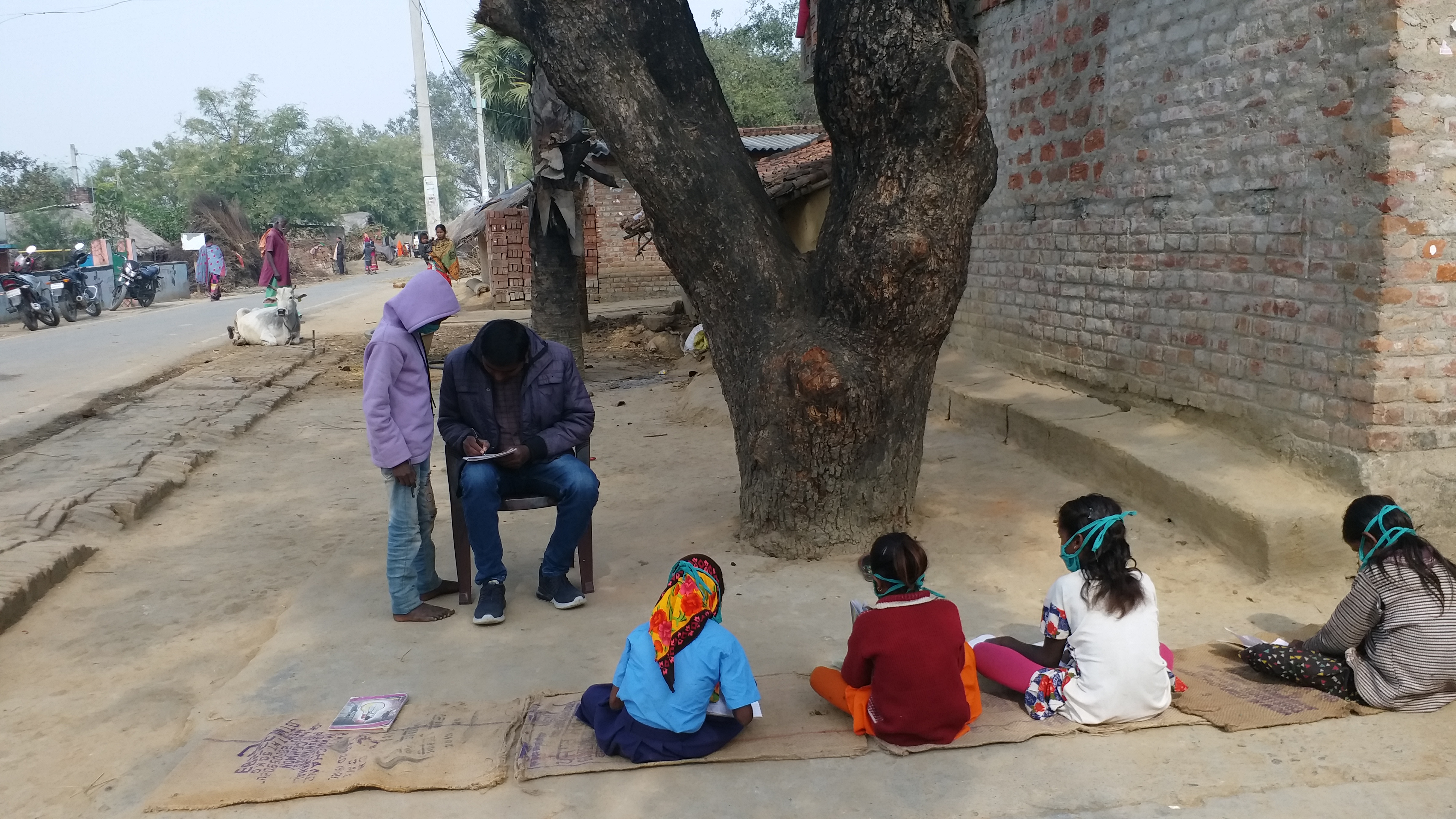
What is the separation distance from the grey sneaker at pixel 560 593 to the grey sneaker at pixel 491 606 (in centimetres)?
20

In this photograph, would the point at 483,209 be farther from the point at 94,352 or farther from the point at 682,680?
the point at 682,680

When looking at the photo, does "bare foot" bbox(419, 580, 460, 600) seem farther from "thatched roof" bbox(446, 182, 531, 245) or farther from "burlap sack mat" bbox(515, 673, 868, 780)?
"thatched roof" bbox(446, 182, 531, 245)

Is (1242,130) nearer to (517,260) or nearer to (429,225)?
(517,260)

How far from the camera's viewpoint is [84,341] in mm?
15766

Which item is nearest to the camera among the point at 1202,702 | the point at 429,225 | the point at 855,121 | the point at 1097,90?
the point at 1202,702

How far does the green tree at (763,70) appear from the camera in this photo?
27141mm

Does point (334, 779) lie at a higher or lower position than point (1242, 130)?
lower

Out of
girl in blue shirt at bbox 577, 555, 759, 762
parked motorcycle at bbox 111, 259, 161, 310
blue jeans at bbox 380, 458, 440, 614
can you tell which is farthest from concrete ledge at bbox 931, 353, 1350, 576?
parked motorcycle at bbox 111, 259, 161, 310

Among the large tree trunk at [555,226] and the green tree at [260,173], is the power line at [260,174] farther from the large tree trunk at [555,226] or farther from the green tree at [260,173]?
the large tree trunk at [555,226]

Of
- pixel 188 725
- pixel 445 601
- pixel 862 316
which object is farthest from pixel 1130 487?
pixel 188 725

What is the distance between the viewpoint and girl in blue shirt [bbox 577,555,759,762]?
124 inches

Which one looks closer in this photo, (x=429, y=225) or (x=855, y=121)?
(x=855, y=121)

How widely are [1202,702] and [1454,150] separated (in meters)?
2.72

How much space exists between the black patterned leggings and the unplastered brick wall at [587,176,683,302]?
17.0 metres
